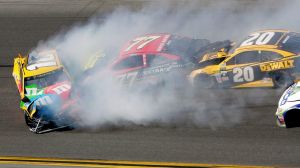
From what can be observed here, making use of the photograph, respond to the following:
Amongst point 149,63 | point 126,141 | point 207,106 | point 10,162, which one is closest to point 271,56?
point 207,106

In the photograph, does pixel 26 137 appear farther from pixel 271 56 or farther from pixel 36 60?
pixel 271 56

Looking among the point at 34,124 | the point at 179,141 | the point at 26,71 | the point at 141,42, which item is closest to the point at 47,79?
the point at 26,71

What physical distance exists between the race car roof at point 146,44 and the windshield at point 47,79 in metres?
1.54

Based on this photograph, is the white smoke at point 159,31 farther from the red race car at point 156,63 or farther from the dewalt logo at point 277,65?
the dewalt logo at point 277,65

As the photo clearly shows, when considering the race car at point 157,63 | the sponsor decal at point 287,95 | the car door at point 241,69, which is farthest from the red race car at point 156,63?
the sponsor decal at point 287,95

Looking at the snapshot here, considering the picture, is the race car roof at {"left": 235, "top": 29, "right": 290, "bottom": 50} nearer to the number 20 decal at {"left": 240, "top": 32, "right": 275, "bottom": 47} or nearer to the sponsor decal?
the number 20 decal at {"left": 240, "top": 32, "right": 275, "bottom": 47}

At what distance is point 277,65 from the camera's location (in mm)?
14195

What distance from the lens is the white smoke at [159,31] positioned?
13.8 meters

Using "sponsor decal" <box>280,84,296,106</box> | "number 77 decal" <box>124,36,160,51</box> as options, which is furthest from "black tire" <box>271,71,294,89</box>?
"number 77 decal" <box>124,36,160,51</box>

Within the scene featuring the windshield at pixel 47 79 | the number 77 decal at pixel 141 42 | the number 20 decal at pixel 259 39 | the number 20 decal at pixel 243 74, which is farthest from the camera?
the number 77 decal at pixel 141 42

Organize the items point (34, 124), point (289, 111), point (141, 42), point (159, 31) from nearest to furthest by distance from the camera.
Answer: point (289, 111)
point (34, 124)
point (141, 42)
point (159, 31)

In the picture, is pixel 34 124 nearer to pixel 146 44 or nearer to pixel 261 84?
pixel 146 44

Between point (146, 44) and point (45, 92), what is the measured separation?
8.93ft

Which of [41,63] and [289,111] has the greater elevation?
[41,63]
